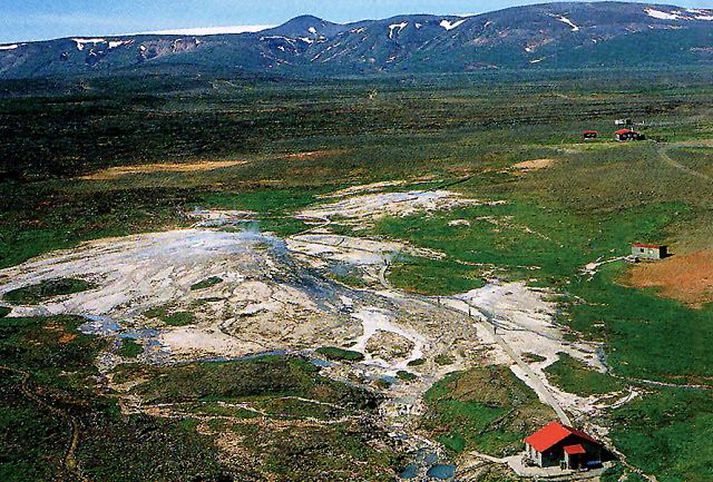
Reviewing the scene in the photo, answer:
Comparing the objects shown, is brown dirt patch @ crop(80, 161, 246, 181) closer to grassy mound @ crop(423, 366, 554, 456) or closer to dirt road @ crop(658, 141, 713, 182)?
dirt road @ crop(658, 141, 713, 182)

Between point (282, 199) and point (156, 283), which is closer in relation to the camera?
point (156, 283)

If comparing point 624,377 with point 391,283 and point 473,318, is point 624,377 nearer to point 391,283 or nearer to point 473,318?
point 473,318

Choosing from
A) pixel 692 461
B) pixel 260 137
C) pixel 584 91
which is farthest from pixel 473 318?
pixel 584 91

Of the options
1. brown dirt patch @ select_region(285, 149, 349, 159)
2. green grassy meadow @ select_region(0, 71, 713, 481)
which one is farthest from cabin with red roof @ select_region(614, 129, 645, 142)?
brown dirt patch @ select_region(285, 149, 349, 159)

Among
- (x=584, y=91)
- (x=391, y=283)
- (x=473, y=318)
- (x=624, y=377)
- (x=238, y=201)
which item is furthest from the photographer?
(x=584, y=91)

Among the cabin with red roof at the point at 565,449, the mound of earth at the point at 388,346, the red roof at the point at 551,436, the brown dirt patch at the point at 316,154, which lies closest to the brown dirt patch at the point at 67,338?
the mound of earth at the point at 388,346

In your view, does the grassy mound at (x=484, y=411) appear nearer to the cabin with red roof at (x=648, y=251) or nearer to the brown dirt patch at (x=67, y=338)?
the brown dirt patch at (x=67, y=338)

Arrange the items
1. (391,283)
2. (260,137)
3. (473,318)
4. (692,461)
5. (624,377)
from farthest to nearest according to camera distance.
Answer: (260,137), (391,283), (473,318), (624,377), (692,461)
